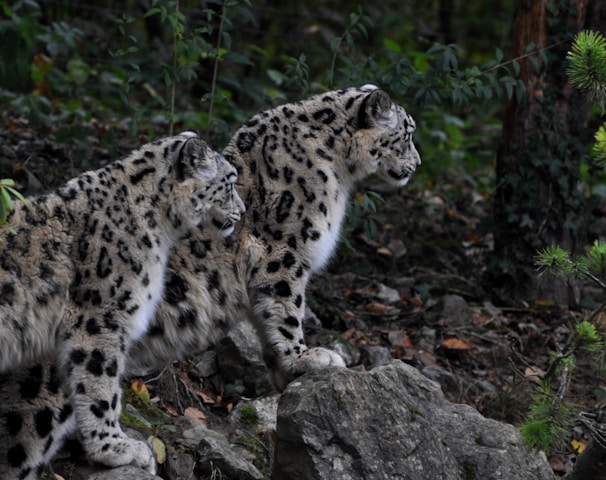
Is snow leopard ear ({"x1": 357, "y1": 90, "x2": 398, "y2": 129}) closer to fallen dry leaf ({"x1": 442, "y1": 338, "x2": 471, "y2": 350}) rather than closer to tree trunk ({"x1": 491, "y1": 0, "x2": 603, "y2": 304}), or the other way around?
fallen dry leaf ({"x1": 442, "y1": 338, "x2": 471, "y2": 350})

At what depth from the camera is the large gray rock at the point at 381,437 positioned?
477cm

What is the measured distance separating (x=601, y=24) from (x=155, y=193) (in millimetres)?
4622

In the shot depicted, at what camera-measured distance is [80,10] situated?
1187 centimetres

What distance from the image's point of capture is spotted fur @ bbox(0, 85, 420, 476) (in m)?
5.42

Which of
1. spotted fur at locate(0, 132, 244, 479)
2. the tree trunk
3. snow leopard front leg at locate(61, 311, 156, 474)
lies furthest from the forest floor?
snow leopard front leg at locate(61, 311, 156, 474)

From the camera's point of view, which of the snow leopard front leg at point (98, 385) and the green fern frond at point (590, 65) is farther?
the snow leopard front leg at point (98, 385)

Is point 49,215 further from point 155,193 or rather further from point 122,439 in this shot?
point 122,439

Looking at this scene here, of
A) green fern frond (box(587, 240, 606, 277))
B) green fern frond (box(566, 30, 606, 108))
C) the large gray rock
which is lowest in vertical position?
the large gray rock

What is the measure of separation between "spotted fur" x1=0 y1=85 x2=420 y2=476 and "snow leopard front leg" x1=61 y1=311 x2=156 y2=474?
0.54 metres

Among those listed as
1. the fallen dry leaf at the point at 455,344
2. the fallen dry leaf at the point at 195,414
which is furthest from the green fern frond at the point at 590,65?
the fallen dry leaf at the point at 455,344

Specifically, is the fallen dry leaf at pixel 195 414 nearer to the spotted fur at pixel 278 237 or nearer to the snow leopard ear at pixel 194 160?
the spotted fur at pixel 278 237

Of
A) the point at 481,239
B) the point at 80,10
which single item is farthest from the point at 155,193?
the point at 80,10

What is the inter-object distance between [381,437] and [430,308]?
329cm

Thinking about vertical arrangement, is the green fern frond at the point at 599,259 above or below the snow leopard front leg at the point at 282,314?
above
